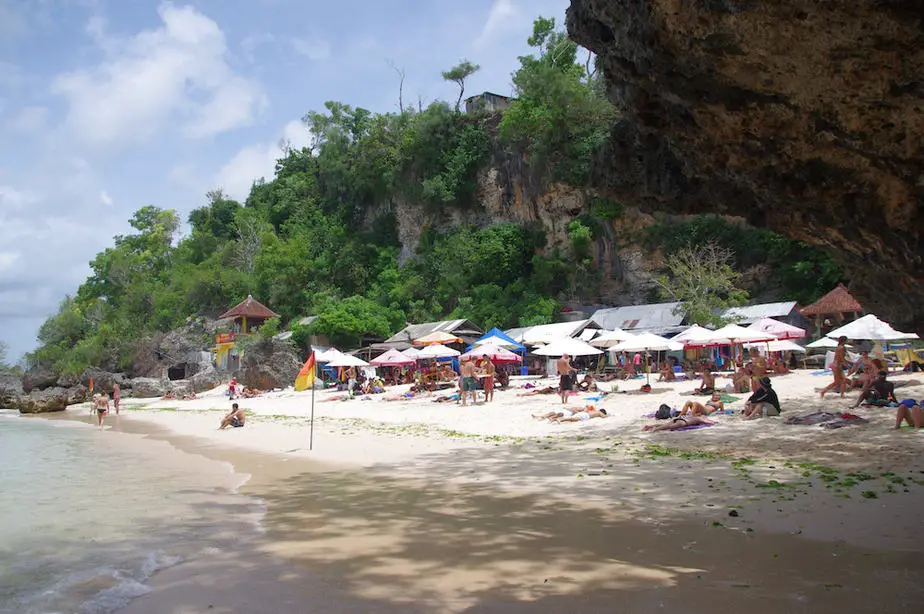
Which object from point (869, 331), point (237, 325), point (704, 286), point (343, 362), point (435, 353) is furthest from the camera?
point (237, 325)

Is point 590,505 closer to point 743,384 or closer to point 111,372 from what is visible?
point 743,384

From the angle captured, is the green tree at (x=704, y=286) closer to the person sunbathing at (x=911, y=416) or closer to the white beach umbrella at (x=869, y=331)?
the white beach umbrella at (x=869, y=331)

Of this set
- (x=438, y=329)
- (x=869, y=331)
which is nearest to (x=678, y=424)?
(x=869, y=331)

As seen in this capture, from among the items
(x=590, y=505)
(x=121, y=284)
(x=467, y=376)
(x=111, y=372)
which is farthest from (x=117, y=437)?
(x=121, y=284)

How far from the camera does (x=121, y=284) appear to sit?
64.2 m

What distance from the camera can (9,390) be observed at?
1704 inches

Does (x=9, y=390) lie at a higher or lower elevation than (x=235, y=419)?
higher

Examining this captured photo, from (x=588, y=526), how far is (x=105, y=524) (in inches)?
227

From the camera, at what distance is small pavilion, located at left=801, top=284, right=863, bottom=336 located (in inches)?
1123

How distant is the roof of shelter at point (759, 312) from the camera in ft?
101

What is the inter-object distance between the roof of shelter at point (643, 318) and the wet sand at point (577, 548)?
24474 mm

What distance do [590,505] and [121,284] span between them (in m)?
68.0

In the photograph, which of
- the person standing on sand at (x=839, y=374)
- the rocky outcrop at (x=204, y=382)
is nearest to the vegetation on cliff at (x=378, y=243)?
the rocky outcrop at (x=204, y=382)

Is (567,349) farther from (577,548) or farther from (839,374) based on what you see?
(577,548)
